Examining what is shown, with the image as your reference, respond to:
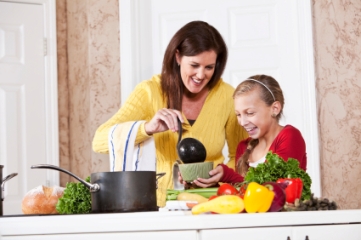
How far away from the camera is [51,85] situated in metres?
4.23

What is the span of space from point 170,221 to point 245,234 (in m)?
0.15

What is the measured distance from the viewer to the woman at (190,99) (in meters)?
2.76

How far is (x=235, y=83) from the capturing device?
4109 millimetres

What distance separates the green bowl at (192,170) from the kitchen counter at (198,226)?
29.7 inches

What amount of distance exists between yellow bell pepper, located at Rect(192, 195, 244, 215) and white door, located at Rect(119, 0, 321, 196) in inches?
98.2

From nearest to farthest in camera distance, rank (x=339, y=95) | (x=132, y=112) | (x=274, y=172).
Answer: (x=274, y=172) < (x=132, y=112) < (x=339, y=95)

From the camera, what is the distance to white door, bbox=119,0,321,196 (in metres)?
3.97

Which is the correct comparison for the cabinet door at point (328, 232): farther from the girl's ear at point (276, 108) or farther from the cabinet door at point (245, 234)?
the girl's ear at point (276, 108)

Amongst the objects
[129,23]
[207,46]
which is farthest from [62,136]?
[207,46]

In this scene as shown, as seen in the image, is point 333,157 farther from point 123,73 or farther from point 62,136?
point 62,136

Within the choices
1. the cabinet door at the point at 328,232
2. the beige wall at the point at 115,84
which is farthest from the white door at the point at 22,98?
the cabinet door at the point at 328,232

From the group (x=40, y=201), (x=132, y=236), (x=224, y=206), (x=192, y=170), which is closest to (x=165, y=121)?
(x=192, y=170)

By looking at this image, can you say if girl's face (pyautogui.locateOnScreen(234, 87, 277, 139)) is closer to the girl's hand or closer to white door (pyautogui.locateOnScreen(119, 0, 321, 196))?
the girl's hand

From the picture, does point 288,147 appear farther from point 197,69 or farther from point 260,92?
point 197,69
